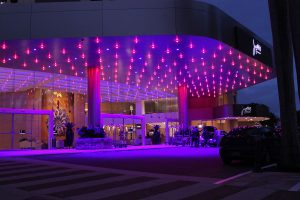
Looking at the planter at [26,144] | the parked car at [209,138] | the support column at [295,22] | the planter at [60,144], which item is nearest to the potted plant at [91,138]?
the planter at [60,144]

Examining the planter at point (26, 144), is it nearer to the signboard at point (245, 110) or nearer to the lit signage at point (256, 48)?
the lit signage at point (256, 48)

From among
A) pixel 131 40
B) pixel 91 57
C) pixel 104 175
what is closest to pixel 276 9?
pixel 104 175

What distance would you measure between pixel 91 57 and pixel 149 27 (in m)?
6.51

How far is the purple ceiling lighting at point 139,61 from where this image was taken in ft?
72.8

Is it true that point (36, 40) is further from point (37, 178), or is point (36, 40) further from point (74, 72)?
point (37, 178)

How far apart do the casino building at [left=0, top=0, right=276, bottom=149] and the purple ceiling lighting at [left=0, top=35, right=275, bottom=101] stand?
62 mm

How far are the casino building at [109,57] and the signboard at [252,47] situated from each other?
0.07m

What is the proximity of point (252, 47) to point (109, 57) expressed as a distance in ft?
33.5

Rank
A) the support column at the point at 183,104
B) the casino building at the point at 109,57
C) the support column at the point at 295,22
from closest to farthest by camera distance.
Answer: the support column at the point at 295,22
the casino building at the point at 109,57
the support column at the point at 183,104

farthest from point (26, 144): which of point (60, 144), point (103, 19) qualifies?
point (103, 19)

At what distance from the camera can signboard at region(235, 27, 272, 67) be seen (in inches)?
966

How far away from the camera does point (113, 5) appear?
69.4 feet

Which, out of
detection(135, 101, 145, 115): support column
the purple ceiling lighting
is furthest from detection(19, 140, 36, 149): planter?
detection(135, 101, 145, 115): support column

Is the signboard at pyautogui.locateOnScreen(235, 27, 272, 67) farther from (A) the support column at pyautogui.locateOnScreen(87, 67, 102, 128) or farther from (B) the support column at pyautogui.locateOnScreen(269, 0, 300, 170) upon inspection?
(B) the support column at pyautogui.locateOnScreen(269, 0, 300, 170)
